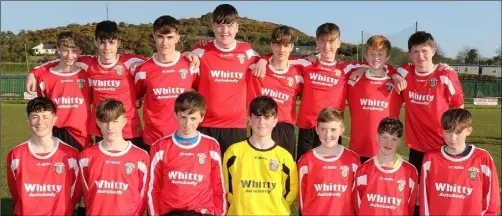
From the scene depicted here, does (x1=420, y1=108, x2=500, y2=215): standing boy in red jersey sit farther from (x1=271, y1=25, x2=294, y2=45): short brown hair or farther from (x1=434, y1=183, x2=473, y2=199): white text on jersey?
(x1=271, y1=25, x2=294, y2=45): short brown hair

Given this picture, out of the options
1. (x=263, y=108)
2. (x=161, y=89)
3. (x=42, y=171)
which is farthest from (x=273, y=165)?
(x=42, y=171)

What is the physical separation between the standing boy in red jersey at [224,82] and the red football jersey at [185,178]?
0.92m

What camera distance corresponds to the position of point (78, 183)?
4645 millimetres

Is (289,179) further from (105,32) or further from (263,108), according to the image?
(105,32)

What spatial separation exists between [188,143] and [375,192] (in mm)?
1660

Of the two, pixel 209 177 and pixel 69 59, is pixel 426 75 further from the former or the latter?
pixel 69 59

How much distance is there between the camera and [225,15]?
17.5 ft

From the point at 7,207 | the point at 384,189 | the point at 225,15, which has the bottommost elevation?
the point at 7,207

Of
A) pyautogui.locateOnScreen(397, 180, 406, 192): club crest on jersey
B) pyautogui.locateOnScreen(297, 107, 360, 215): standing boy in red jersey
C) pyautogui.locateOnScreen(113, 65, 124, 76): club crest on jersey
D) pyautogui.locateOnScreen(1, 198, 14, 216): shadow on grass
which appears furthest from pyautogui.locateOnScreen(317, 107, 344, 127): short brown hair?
pyautogui.locateOnScreen(1, 198, 14, 216): shadow on grass

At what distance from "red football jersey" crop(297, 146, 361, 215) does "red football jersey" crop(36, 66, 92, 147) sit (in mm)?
2361

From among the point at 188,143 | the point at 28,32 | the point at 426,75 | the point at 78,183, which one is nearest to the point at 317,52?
the point at 426,75

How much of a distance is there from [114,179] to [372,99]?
105 inches

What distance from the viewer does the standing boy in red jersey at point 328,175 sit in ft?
14.5

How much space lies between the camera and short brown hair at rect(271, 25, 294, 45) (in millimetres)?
5172
